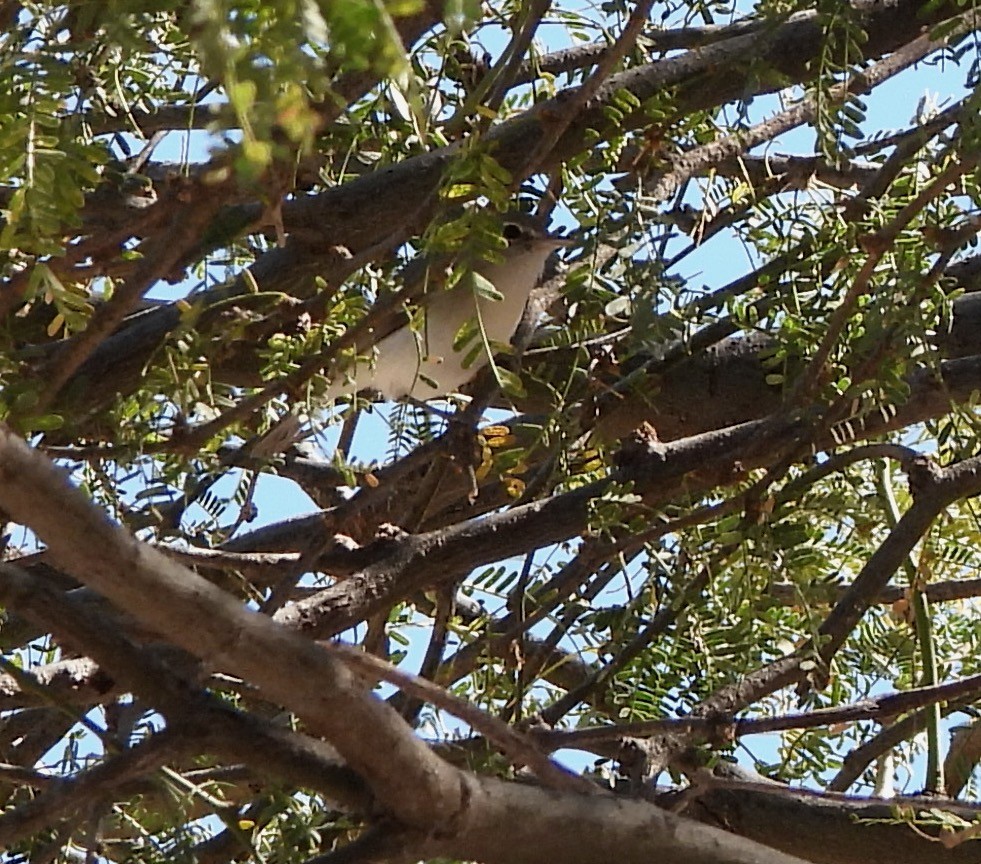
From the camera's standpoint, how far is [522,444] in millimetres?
1522

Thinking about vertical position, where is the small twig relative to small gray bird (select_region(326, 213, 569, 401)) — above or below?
below

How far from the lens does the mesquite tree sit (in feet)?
2.55

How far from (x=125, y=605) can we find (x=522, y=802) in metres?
0.26

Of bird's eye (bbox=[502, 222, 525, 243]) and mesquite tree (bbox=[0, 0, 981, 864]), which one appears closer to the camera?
mesquite tree (bbox=[0, 0, 981, 864])

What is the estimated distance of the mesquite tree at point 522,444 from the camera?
2.55ft

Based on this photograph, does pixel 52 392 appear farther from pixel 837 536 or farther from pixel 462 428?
pixel 837 536

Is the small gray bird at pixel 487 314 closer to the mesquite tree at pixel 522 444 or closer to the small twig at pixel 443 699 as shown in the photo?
the mesquite tree at pixel 522 444


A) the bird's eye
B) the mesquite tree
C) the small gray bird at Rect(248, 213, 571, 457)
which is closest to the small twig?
the mesquite tree

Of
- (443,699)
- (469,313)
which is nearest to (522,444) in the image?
(469,313)

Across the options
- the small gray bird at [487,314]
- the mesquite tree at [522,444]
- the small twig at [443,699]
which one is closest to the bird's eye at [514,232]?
the small gray bird at [487,314]

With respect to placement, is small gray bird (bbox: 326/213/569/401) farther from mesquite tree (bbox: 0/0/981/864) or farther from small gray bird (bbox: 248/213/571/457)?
mesquite tree (bbox: 0/0/981/864)

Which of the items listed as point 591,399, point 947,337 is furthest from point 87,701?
point 947,337

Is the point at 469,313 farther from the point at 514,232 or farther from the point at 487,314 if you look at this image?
the point at 514,232

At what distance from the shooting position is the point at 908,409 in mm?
1243
